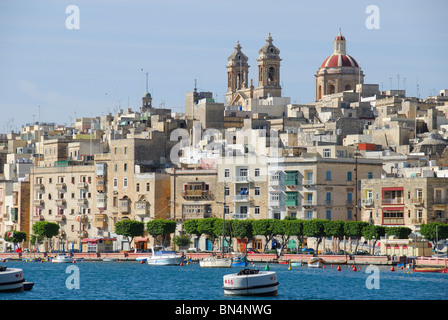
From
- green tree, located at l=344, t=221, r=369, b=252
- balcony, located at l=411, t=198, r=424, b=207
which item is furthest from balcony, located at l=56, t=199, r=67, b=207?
balcony, located at l=411, t=198, r=424, b=207

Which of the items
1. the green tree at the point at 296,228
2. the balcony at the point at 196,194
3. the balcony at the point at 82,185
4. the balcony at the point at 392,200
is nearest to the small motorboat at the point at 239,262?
the green tree at the point at 296,228

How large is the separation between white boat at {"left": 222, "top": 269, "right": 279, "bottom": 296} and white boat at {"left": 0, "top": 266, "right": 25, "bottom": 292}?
1325 cm

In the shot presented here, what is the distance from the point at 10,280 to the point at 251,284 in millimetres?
15115

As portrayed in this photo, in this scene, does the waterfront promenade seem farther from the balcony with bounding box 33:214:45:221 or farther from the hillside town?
the balcony with bounding box 33:214:45:221

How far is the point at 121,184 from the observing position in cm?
12081

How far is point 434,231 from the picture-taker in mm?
93188

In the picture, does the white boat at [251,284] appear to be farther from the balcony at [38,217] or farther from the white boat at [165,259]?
the balcony at [38,217]

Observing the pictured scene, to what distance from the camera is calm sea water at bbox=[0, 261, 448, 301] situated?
230 ft

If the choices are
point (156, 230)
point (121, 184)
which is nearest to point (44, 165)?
point (121, 184)

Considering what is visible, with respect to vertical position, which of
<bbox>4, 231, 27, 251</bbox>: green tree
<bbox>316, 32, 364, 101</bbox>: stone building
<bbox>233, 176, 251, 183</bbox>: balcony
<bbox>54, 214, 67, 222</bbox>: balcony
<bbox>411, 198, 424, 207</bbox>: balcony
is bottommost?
<bbox>4, 231, 27, 251</bbox>: green tree

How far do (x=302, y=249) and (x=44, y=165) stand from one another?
4599 cm

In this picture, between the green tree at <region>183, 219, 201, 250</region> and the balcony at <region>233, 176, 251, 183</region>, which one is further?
the green tree at <region>183, 219, 201, 250</region>

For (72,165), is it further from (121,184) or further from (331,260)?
(331,260)

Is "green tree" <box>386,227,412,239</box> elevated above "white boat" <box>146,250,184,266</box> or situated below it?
above
